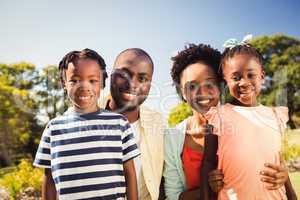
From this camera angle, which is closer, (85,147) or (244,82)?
(85,147)

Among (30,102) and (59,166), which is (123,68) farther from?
(30,102)

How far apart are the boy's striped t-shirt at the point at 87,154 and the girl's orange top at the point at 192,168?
522 mm

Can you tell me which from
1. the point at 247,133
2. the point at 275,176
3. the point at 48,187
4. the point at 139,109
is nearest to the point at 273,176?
the point at 275,176

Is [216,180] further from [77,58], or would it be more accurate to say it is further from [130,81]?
[77,58]

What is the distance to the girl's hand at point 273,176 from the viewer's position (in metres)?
2.11

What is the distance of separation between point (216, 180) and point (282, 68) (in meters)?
16.0

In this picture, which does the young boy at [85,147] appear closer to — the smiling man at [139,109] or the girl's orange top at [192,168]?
the smiling man at [139,109]

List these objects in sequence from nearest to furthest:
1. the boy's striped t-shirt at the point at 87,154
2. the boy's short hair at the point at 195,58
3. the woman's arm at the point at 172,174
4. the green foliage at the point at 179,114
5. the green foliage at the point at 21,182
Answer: the boy's striped t-shirt at the point at 87,154
the woman's arm at the point at 172,174
the boy's short hair at the point at 195,58
the green foliage at the point at 21,182
the green foliage at the point at 179,114

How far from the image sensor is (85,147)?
199cm

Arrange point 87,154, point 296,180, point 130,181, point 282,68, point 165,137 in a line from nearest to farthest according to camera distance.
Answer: point 87,154 → point 130,181 → point 165,137 → point 296,180 → point 282,68

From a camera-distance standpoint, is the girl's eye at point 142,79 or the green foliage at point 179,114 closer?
the girl's eye at point 142,79

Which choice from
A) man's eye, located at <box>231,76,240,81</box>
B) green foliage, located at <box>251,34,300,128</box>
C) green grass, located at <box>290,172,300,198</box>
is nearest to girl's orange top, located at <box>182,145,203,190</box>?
man's eye, located at <box>231,76,240,81</box>

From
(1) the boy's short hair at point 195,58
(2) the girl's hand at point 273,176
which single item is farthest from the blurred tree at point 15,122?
(2) the girl's hand at point 273,176

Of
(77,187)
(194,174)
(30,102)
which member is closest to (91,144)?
(77,187)
